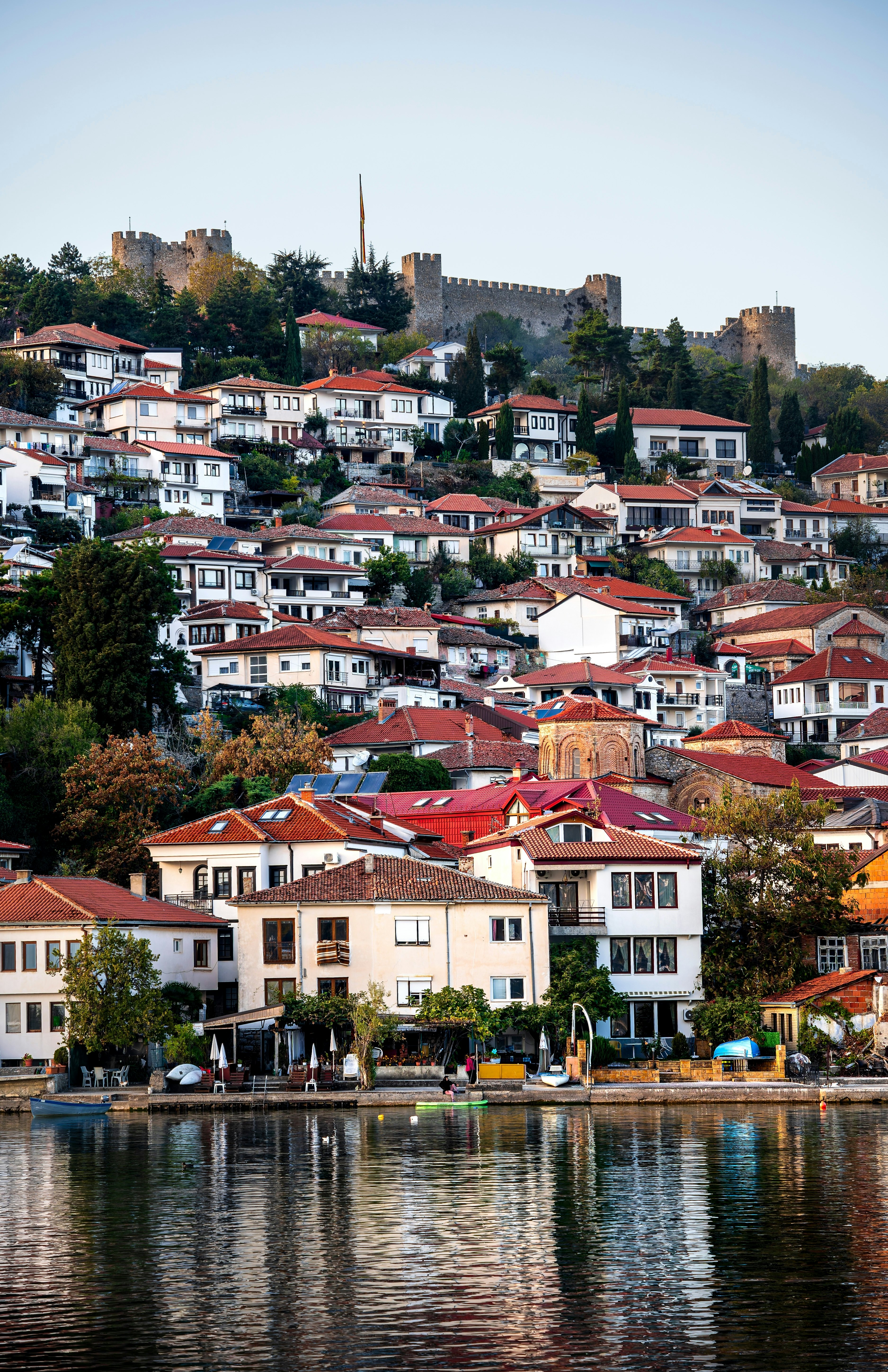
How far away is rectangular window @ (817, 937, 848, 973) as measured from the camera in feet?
177

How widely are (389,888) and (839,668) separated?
4831 cm

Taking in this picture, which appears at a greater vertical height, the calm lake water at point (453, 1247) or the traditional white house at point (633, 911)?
the traditional white house at point (633, 911)

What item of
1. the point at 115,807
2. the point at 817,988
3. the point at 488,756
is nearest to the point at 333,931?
the point at 817,988

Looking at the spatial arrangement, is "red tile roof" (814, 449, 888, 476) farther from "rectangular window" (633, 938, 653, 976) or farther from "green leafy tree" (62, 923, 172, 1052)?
"green leafy tree" (62, 923, 172, 1052)

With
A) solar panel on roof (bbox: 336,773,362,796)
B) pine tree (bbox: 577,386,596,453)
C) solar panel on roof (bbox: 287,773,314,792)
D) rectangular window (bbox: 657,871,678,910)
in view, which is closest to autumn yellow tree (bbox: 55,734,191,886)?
solar panel on roof (bbox: 287,773,314,792)

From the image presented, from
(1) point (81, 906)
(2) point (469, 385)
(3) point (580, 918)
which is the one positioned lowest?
(3) point (580, 918)

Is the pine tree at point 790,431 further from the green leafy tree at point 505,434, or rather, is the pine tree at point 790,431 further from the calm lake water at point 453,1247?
the calm lake water at point 453,1247

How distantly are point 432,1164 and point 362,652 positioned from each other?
54.8 metres

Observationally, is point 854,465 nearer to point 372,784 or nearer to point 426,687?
point 426,687

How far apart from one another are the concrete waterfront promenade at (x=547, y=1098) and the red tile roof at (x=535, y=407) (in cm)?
8537

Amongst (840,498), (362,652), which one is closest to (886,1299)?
(362,652)

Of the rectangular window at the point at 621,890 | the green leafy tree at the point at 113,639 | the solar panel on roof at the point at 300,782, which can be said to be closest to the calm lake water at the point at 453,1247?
the rectangular window at the point at 621,890

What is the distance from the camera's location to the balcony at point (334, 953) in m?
49.9

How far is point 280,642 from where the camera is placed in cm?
8550
